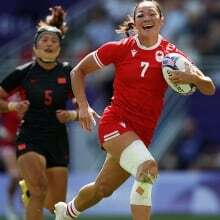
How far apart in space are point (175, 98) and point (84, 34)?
2.12 meters

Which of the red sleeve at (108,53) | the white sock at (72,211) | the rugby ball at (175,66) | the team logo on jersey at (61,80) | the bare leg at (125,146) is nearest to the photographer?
the bare leg at (125,146)

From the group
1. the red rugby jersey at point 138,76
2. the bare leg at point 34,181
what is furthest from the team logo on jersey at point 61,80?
the red rugby jersey at point 138,76

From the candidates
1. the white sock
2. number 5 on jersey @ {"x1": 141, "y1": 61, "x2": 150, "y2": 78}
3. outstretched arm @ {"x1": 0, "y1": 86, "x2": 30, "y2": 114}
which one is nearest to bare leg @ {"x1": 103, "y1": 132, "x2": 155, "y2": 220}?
number 5 on jersey @ {"x1": 141, "y1": 61, "x2": 150, "y2": 78}

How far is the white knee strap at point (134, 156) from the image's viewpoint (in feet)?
29.6

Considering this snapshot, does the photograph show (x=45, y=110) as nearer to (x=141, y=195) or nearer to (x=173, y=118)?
(x=141, y=195)

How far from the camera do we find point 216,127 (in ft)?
56.5

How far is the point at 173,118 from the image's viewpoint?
1700 cm

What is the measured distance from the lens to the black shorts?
10.4 meters

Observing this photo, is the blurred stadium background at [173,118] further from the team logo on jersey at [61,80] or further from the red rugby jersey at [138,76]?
the red rugby jersey at [138,76]

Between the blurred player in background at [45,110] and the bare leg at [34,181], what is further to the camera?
the blurred player in background at [45,110]

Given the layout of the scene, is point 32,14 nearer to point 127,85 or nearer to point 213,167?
point 213,167

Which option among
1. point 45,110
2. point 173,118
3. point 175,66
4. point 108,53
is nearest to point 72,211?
point 45,110

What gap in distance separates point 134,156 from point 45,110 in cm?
168

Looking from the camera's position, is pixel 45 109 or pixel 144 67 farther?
pixel 45 109
